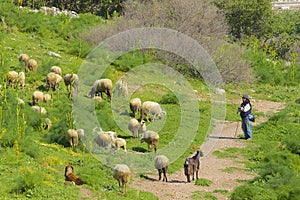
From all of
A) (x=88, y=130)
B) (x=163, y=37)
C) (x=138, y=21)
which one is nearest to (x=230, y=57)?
(x=163, y=37)

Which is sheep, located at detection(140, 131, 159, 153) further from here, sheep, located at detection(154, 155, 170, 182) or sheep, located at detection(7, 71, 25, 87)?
sheep, located at detection(7, 71, 25, 87)

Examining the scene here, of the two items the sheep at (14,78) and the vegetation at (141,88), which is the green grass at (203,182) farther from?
the sheep at (14,78)

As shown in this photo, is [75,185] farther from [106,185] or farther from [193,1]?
[193,1]

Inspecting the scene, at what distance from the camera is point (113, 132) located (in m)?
16.0

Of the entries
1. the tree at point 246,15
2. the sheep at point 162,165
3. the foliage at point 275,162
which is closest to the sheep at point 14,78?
the sheep at point 162,165

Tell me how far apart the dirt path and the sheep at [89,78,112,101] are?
4163 mm

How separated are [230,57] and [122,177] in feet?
59.5

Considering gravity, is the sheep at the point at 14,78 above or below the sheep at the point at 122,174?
above

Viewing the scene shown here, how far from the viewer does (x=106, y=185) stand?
1264cm

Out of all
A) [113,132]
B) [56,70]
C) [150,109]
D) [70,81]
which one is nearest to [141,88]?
[56,70]

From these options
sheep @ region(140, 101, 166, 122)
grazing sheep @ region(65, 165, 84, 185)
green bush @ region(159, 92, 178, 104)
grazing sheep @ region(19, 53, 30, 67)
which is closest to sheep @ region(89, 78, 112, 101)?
sheep @ region(140, 101, 166, 122)

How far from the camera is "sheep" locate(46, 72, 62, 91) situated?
20656 millimetres

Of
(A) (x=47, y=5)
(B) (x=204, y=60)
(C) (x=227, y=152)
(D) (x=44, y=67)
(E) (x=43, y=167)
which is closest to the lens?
(E) (x=43, y=167)

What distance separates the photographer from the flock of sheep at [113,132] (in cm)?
1260
